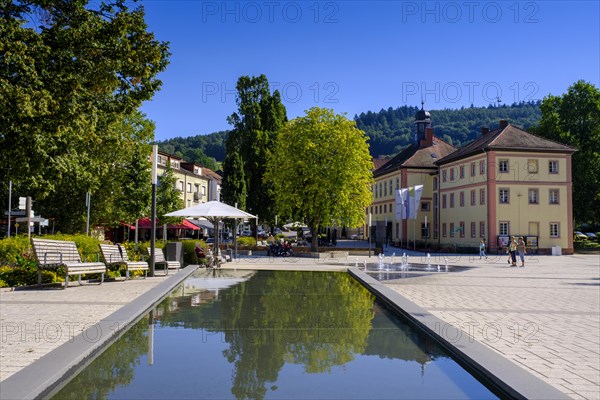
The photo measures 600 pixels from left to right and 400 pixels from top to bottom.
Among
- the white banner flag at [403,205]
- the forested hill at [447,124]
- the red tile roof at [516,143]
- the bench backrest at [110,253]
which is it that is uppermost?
the forested hill at [447,124]

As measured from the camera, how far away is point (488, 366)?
5855mm

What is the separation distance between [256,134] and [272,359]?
4326 cm

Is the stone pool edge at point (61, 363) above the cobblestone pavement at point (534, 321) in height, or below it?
above

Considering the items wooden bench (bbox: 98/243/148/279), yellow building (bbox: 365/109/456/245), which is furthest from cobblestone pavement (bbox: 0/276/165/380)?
yellow building (bbox: 365/109/456/245)

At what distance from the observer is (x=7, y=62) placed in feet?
39.9

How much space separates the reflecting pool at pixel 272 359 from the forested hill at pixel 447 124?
118247 mm

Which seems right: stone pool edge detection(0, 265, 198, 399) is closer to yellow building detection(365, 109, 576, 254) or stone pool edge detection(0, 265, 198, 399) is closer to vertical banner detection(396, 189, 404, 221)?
vertical banner detection(396, 189, 404, 221)

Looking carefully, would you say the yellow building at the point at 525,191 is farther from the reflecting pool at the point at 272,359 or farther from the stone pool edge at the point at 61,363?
the stone pool edge at the point at 61,363

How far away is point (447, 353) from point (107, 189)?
3846cm

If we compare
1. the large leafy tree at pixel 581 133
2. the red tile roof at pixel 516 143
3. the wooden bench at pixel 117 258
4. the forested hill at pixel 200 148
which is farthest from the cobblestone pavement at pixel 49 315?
the forested hill at pixel 200 148

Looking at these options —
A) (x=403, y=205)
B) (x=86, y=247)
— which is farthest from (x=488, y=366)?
(x=403, y=205)

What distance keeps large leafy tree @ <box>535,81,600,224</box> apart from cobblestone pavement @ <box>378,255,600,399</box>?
1623 inches

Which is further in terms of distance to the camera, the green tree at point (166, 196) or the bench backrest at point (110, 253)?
the green tree at point (166, 196)

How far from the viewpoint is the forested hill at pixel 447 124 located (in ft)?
434
